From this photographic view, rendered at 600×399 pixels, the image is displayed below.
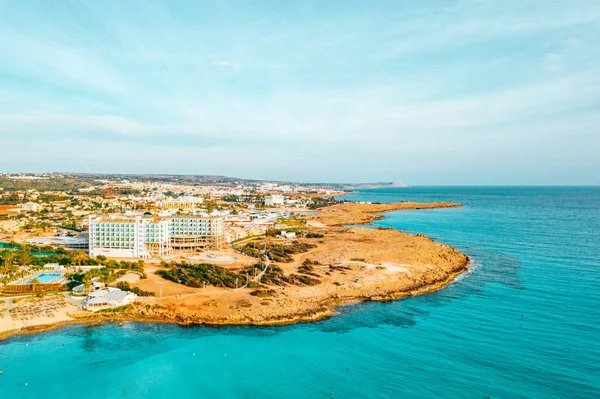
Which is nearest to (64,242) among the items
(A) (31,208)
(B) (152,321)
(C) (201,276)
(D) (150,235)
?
(D) (150,235)

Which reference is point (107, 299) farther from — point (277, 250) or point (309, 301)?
point (277, 250)

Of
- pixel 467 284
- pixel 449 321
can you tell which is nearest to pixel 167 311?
pixel 449 321

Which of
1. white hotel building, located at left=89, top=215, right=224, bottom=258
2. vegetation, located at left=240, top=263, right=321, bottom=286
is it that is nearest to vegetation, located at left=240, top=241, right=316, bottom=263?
white hotel building, located at left=89, top=215, right=224, bottom=258

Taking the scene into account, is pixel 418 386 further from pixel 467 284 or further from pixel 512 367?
pixel 467 284

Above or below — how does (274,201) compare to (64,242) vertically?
above

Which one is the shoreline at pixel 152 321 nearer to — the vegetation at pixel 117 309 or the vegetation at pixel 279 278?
the vegetation at pixel 117 309

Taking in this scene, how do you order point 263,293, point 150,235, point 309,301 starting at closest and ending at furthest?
point 309,301 → point 263,293 → point 150,235
